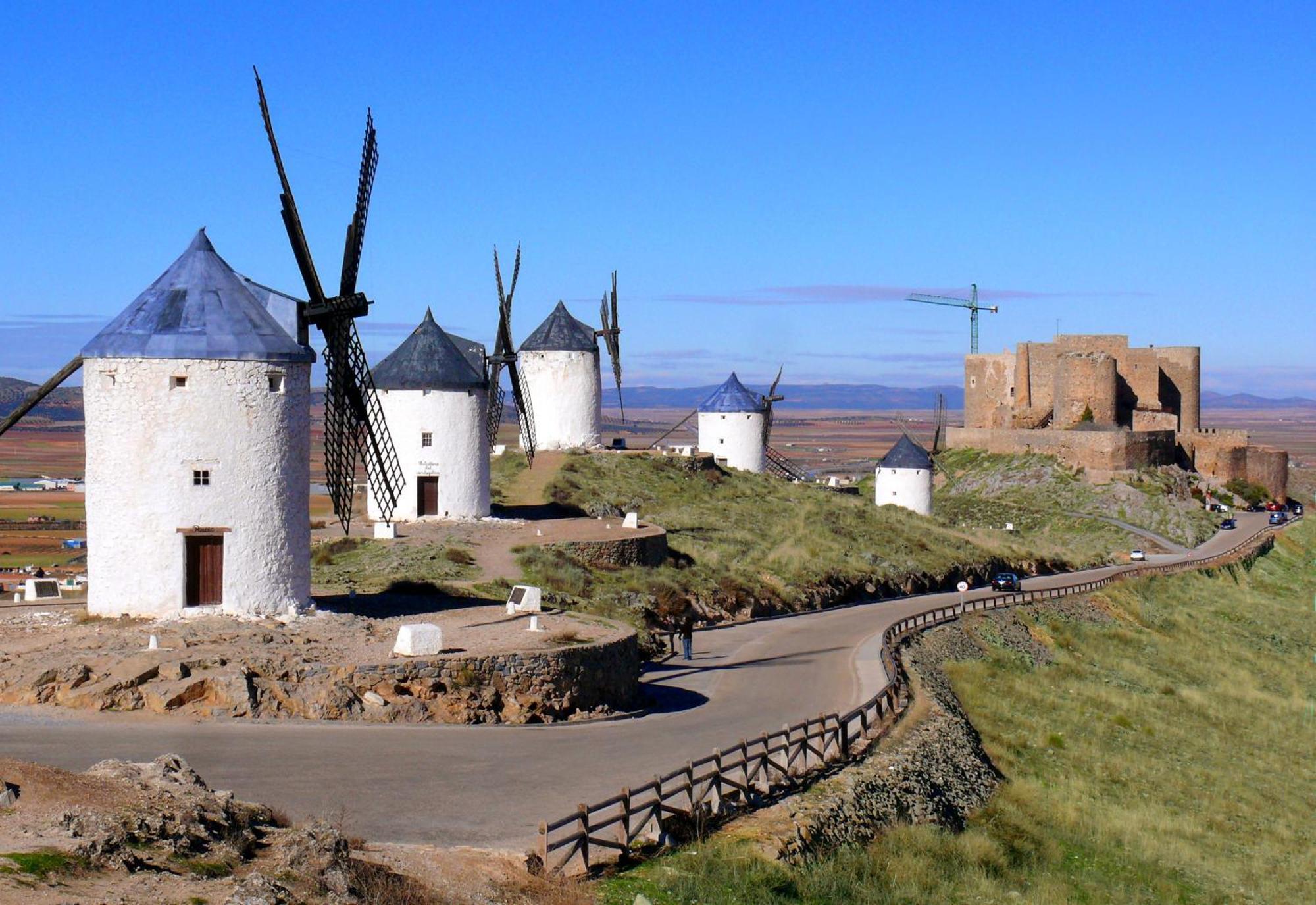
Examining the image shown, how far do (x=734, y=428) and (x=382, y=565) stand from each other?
23485mm

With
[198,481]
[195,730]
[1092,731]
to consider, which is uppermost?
[198,481]

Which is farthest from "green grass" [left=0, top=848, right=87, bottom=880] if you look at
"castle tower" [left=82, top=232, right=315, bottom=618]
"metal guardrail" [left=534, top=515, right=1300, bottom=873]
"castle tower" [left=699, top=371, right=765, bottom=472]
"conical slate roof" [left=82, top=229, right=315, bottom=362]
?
"castle tower" [left=699, top=371, right=765, bottom=472]

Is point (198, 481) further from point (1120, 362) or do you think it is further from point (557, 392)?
point (1120, 362)

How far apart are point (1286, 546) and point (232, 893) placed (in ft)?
159

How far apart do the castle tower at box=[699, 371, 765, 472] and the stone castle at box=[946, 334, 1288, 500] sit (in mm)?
15381

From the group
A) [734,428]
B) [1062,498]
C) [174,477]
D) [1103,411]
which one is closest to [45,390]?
[174,477]

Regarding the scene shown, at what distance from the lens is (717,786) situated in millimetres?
12359

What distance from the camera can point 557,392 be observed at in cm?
4006

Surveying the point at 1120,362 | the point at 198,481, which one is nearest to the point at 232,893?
the point at 198,481

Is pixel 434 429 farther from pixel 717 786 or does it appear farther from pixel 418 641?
pixel 717 786

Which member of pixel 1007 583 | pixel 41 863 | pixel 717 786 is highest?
pixel 41 863

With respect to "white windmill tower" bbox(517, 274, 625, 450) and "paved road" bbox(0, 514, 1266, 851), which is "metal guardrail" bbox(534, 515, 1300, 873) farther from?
"white windmill tower" bbox(517, 274, 625, 450)

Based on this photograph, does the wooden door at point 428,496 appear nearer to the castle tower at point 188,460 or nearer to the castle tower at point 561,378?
the castle tower at point 561,378

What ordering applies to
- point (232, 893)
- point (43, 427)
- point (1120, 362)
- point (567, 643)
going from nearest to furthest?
point (232, 893), point (567, 643), point (1120, 362), point (43, 427)
